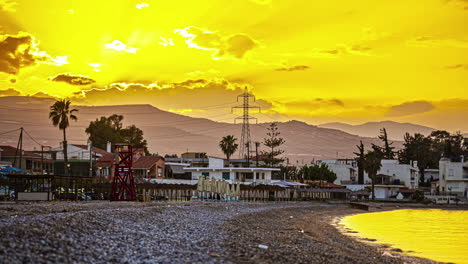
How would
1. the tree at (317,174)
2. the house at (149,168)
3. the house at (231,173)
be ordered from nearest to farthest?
1. the house at (231,173)
2. the house at (149,168)
3. the tree at (317,174)

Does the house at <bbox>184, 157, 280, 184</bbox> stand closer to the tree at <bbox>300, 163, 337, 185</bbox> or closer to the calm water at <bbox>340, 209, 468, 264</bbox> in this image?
the tree at <bbox>300, 163, 337, 185</bbox>

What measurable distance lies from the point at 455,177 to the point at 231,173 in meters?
57.2

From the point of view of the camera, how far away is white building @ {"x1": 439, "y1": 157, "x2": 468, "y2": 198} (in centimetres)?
12875

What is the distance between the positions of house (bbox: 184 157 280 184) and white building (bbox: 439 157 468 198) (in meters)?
49.0

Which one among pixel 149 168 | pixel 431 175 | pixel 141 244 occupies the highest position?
pixel 149 168

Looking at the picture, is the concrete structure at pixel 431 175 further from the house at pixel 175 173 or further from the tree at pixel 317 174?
the house at pixel 175 173

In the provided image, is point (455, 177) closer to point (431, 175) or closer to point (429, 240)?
point (431, 175)

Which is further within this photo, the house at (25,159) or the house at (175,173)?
the house at (175,173)

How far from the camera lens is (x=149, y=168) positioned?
101m

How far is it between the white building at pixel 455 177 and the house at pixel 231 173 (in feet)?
161

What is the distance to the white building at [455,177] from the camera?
5069 inches

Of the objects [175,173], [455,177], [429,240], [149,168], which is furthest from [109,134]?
[429,240]

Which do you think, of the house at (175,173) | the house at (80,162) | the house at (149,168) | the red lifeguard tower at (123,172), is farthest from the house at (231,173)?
the red lifeguard tower at (123,172)

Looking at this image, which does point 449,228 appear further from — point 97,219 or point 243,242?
point 97,219
